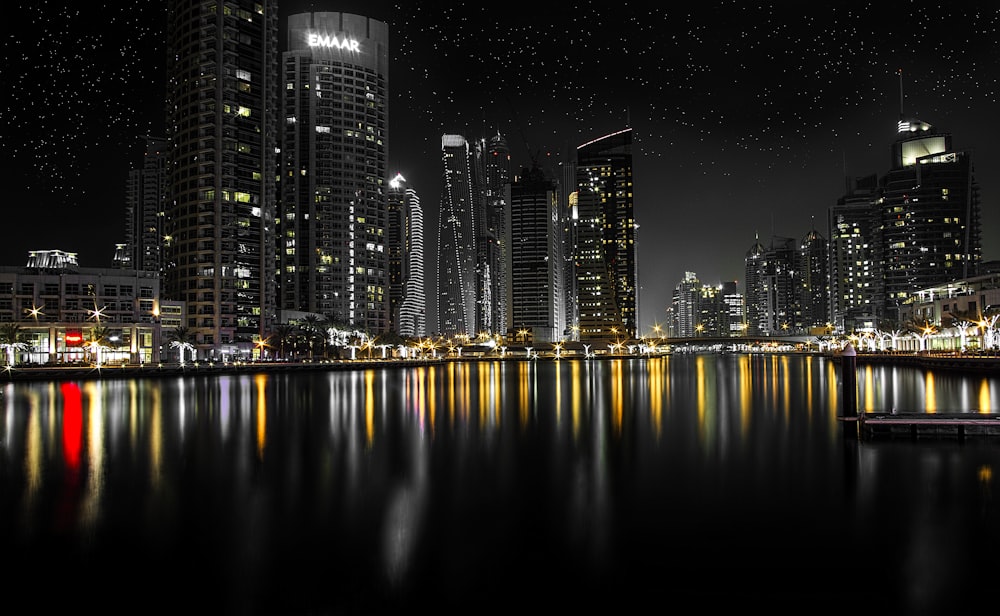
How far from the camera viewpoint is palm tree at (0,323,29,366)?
92.0 m


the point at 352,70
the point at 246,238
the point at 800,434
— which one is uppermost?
the point at 352,70

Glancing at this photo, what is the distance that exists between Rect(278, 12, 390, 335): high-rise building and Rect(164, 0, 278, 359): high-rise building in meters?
43.9

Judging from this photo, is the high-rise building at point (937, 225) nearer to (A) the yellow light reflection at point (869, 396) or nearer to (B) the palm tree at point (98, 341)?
(A) the yellow light reflection at point (869, 396)

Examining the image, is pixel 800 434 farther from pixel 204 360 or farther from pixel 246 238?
pixel 246 238

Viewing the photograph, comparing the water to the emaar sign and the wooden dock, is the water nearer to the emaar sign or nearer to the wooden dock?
the wooden dock

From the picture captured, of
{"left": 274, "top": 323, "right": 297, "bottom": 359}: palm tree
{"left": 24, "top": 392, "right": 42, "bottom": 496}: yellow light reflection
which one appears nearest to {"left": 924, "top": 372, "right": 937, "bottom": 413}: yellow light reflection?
{"left": 24, "top": 392, "right": 42, "bottom": 496}: yellow light reflection

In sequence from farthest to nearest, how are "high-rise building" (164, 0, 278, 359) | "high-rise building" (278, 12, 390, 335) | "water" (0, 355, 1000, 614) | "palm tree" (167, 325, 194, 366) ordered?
"high-rise building" (278, 12, 390, 335)
"high-rise building" (164, 0, 278, 359)
"palm tree" (167, 325, 194, 366)
"water" (0, 355, 1000, 614)

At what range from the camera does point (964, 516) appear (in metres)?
16.9

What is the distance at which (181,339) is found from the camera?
4338 inches

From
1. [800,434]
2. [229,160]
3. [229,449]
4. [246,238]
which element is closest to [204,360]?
[246,238]

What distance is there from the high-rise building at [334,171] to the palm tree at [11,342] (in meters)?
76.8

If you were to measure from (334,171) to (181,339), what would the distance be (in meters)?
83.4

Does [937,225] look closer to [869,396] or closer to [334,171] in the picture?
[334,171]

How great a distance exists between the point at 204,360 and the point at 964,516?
117 m
